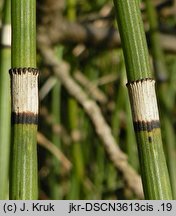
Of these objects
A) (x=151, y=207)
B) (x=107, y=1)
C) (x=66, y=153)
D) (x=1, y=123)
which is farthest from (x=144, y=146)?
(x=66, y=153)

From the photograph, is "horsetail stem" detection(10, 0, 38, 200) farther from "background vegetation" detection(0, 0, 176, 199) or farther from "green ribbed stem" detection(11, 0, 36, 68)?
"background vegetation" detection(0, 0, 176, 199)

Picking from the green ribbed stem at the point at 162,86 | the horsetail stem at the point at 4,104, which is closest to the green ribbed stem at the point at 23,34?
the horsetail stem at the point at 4,104

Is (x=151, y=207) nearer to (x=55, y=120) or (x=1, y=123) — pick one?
(x=1, y=123)

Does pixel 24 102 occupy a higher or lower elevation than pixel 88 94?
lower
